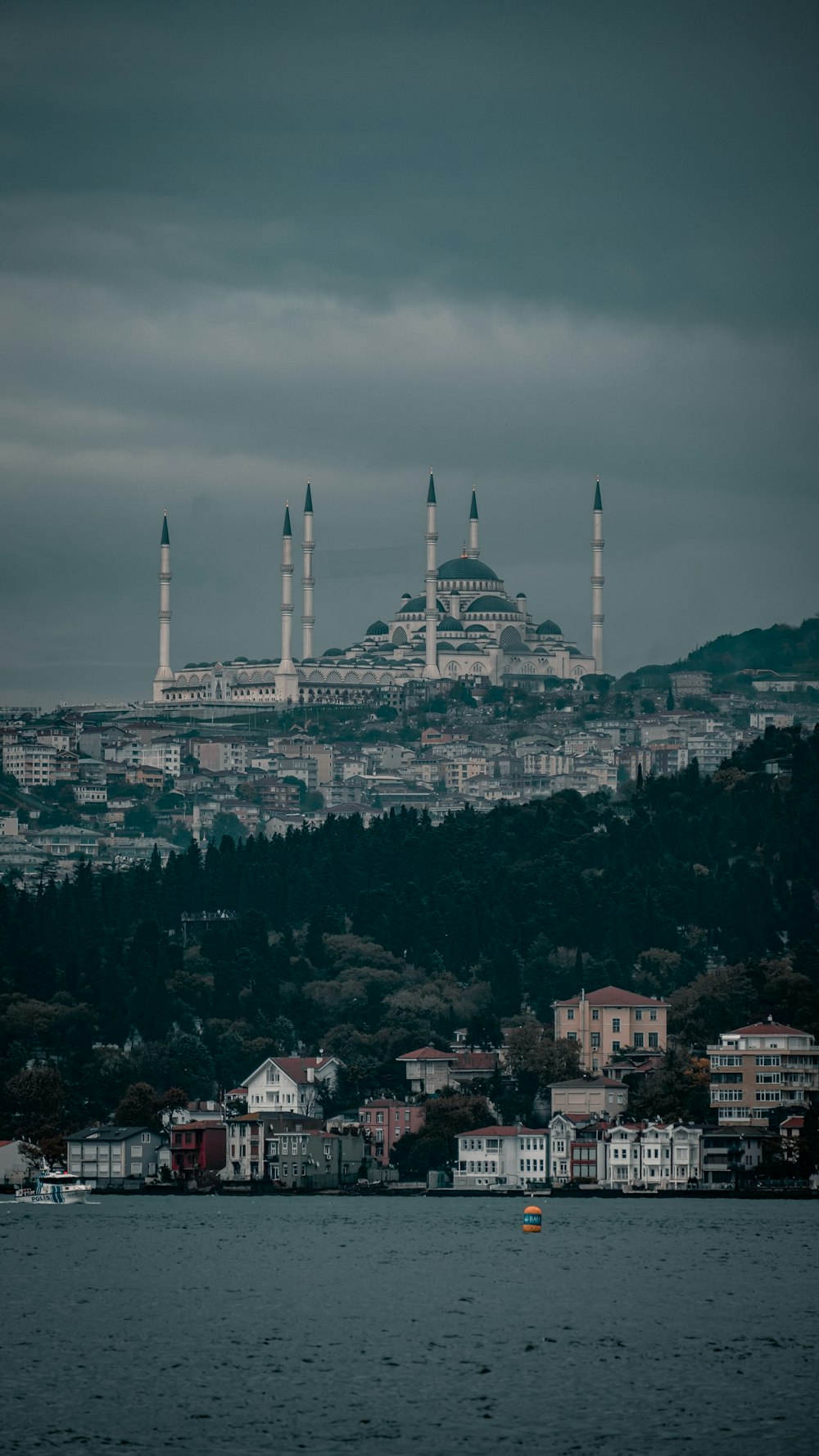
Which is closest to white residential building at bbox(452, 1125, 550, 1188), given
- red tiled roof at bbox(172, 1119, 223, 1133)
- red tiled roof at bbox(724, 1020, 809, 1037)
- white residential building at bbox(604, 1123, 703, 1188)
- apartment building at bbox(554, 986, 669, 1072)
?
white residential building at bbox(604, 1123, 703, 1188)

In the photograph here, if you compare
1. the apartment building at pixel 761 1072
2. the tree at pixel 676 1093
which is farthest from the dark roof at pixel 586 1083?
the apartment building at pixel 761 1072

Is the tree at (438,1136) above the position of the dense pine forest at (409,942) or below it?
below

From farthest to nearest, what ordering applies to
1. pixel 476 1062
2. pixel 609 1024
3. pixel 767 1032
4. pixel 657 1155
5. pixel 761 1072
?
pixel 609 1024 → pixel 476 1062 → pixel 767 1032 → pixel 761 1072 → pixel 657 1155

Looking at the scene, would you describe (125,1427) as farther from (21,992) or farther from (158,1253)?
(21,992)

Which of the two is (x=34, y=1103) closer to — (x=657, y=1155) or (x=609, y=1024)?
(x=609, y=1024)

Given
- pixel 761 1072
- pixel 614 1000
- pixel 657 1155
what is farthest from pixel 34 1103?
pixel 761 1072

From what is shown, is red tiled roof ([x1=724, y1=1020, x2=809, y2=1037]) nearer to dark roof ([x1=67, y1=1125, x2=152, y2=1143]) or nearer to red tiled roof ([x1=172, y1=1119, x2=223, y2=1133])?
red tiled roof ([x1=172, y1=1119, x2=223, y2=1133])

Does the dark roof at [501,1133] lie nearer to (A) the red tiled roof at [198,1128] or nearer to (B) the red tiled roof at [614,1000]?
(A) the red tiled roof at [198,1128]

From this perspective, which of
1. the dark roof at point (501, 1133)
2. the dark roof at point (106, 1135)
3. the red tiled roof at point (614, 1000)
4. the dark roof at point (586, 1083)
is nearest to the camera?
the dark roof at point (501, 1133)
